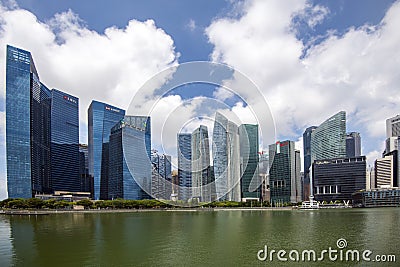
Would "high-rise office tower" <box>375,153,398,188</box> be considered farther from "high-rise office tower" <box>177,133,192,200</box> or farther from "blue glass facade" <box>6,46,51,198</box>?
"blue glass facade" <box>6,46,51,198</box>

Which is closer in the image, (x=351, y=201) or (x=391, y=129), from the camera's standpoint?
(x=351, y=201)

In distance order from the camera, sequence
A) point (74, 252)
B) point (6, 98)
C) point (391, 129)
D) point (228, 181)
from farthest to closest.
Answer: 1. point (391, 129)
2. point (6, 98)
3. point (228, 181)
4. point (74, 252)

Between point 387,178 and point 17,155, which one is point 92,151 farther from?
point 387,178

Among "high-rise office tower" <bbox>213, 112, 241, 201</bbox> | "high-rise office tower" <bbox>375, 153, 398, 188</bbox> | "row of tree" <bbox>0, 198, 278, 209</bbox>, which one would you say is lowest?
"row of tree" <bbox>0, 198, 278, 209</bbox>

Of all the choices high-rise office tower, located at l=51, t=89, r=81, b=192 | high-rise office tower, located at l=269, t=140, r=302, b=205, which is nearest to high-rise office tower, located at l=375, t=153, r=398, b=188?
high-rise office tower, located at l=269, t=140, r=302, b=205

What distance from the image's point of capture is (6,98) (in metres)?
73.1

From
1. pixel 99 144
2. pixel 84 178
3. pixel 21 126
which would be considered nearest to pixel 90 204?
pixel 21 126

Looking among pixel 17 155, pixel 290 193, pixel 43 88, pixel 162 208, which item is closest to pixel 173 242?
pixel 162 208

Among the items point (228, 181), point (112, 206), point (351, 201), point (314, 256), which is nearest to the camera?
point (314, 256)

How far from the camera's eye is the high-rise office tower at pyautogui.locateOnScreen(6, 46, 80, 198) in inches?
2889

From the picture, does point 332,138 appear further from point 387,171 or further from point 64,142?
point 64,142

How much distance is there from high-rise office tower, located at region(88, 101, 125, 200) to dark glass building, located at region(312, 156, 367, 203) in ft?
211

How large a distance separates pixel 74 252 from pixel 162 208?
52184 mm

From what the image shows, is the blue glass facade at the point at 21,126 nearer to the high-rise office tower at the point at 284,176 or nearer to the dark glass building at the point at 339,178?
the high-rise office tower at the point at 284,176
